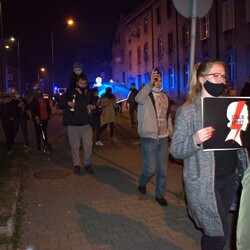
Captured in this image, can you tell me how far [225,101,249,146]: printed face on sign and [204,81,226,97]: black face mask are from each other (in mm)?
196

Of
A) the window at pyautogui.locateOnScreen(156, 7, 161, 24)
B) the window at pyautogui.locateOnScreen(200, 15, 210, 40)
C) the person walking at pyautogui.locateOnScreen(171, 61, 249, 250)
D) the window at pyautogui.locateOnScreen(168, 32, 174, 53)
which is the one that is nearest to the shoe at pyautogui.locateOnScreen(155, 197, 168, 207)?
the person walking at pyautogui.locateOnScreen(171, 61, 249, 250)

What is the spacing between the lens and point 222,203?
3.22m

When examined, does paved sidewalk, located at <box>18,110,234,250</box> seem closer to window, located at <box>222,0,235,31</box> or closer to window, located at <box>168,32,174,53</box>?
window, located at <box>222,0,235,31</box>

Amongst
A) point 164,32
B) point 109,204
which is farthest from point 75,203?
point 164,32

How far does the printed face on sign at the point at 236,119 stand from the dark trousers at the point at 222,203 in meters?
0.37

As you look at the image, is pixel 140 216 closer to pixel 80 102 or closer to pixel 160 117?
pixel 160 117

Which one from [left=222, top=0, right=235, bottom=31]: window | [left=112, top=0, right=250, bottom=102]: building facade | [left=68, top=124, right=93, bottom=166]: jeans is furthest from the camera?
[left=222, top=0, right=235, bottom=31]: window

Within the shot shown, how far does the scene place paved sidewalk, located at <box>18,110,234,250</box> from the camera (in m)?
4.60

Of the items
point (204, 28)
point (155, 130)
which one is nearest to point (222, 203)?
point (155, 130)

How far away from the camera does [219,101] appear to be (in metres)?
3.06

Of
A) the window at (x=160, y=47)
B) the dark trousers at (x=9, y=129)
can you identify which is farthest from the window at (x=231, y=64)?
the dark trousers at (x=9, y=129)

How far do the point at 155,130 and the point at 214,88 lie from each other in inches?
99.7

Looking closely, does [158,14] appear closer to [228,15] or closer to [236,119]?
[228,15]

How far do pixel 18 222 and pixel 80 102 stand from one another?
3.23 metres
